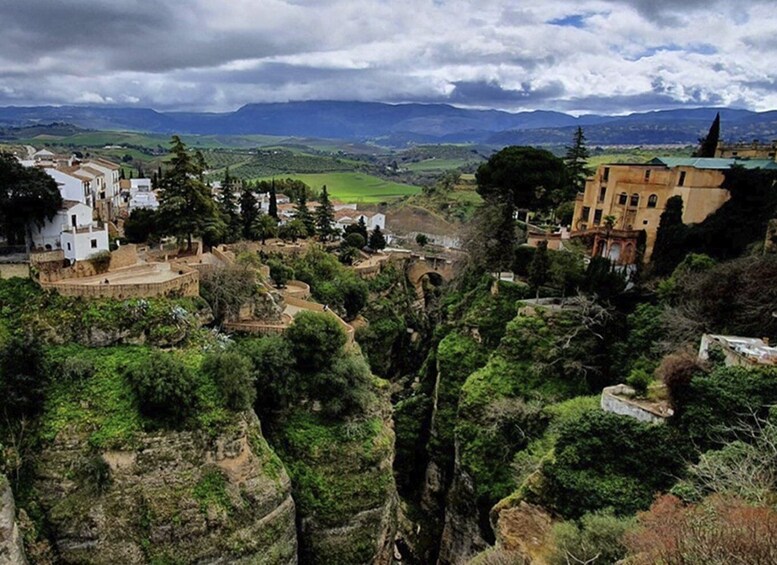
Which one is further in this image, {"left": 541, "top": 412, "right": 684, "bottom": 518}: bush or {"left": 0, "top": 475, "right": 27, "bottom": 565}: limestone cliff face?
{"left": 0, "top": 475, "right": 27, "bottom": 565}: limestone cliff face

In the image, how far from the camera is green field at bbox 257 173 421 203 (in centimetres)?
12444

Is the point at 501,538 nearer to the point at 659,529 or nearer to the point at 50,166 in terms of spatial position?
the point at 659,529

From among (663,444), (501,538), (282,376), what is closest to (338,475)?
(282,376)

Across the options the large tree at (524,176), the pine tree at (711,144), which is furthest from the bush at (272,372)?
the pine tree at (711,144)

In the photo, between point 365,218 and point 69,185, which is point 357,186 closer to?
point 365,218

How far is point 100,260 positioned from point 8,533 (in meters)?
15.2

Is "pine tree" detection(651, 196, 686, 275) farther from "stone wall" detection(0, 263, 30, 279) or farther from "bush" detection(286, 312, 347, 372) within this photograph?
"stone wall" detection(0, 263, 30, 279)

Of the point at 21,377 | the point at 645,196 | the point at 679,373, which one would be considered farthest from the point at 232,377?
the point at 645,196

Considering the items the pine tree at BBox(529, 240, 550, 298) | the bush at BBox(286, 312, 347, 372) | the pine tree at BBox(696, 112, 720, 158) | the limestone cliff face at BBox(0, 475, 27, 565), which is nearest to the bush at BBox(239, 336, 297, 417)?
the bush at BBox(286, 312, 347, 372)

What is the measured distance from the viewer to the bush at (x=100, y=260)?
97.3ft

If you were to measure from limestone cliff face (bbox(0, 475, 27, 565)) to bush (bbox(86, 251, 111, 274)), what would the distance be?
521 inches

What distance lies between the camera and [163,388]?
2197 centimetres

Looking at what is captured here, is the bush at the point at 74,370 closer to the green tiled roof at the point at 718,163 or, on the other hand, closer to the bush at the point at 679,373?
A: the bush at the point at 679,373

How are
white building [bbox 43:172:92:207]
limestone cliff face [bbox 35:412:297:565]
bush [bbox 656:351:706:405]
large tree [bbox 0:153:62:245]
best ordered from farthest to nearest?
white building [bbox 43:172:92:207]
large tree [bbox 0:153:62:245]
limestone cliff face [bbox 35:412:297:565]
bush [bbox 656:351:706:405]
